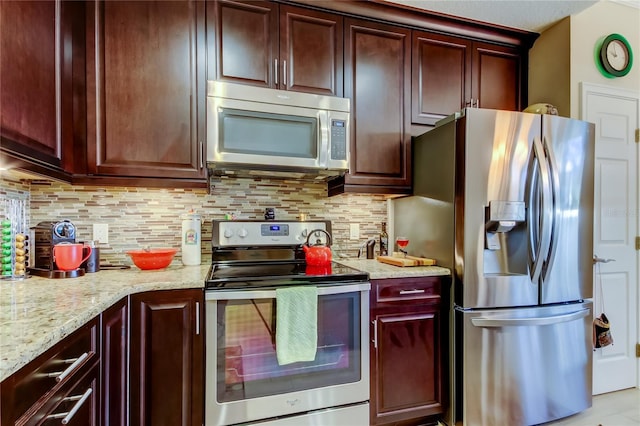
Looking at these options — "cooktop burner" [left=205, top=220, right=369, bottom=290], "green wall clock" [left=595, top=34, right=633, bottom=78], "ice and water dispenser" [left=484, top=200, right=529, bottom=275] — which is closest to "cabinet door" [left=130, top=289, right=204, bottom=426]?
"cooktop burner" [left=205, top=220, right=369, bottom=290]

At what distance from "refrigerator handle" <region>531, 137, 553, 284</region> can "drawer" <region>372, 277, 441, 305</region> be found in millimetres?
538

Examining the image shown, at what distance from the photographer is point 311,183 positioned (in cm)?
229

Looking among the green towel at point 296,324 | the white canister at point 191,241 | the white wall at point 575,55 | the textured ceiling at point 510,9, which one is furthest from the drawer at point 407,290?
the textured ceiling at point 510,9

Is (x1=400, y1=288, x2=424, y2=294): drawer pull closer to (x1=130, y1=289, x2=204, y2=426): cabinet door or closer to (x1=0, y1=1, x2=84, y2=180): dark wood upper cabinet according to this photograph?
(x1=130, y1=289, x2=204, y2=426): cabinet door

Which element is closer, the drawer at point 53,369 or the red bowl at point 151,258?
the drawer at point 53,369

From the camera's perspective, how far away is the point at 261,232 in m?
1.97

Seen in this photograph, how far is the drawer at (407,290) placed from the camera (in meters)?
1.73

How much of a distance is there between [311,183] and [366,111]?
616 millimetres

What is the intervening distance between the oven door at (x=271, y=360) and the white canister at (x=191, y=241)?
1.63ft

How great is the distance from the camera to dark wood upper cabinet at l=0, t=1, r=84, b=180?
1.11m

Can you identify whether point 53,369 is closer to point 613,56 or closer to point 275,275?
point 275,275

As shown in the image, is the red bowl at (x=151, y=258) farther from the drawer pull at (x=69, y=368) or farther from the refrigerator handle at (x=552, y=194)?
the refrigerator handle at (x=552, y=194)

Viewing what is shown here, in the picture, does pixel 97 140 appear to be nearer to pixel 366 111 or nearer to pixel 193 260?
pixel 193 260

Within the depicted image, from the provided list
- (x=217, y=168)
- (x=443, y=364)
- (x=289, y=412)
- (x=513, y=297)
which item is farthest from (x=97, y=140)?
(x=513, y=297)
